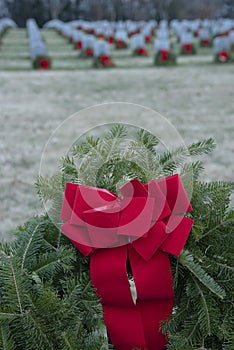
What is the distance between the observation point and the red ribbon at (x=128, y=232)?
1276mm

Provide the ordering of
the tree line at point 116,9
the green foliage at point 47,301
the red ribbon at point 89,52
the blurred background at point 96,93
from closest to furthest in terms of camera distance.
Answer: the green foliage at point 47,301 → the blurred background at point 96,93 → the red ribbon at point 89,52 → the tree line at point 116,9

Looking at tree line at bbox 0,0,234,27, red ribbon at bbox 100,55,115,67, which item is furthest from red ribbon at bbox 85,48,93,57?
tree line at bbox 0,0,234,27

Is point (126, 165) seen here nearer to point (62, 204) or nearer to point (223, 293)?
point (62, 204)

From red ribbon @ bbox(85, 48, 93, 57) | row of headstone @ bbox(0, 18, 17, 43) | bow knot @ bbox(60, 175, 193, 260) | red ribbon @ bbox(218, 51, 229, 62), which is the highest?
bow knot @ bbox(60, 175, 193, 260)

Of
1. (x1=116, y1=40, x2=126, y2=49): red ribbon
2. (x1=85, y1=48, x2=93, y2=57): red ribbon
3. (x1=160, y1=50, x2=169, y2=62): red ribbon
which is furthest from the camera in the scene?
(x1=116, y1=40, x2=126, y2=49): red ribbon

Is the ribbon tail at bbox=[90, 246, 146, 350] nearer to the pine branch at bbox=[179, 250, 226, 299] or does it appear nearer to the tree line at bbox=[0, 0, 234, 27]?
the pine branch at bbox=[179, 250, 226, 299]

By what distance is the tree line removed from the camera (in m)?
34.2

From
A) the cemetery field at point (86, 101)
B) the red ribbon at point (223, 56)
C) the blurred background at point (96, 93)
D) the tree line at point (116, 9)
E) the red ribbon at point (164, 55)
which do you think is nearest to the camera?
the cemetery field at point (86, 101)

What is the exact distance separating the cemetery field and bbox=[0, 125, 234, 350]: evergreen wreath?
64.3 inches

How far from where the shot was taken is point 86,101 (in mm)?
8641

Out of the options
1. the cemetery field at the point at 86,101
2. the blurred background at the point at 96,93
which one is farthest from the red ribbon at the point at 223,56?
the cemetery field at the point at 86,101

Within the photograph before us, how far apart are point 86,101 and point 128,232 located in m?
7.49

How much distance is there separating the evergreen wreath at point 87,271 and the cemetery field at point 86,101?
1.63 m

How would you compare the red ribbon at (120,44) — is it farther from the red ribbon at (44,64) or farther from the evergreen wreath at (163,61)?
the red ribbon at (44,64)
